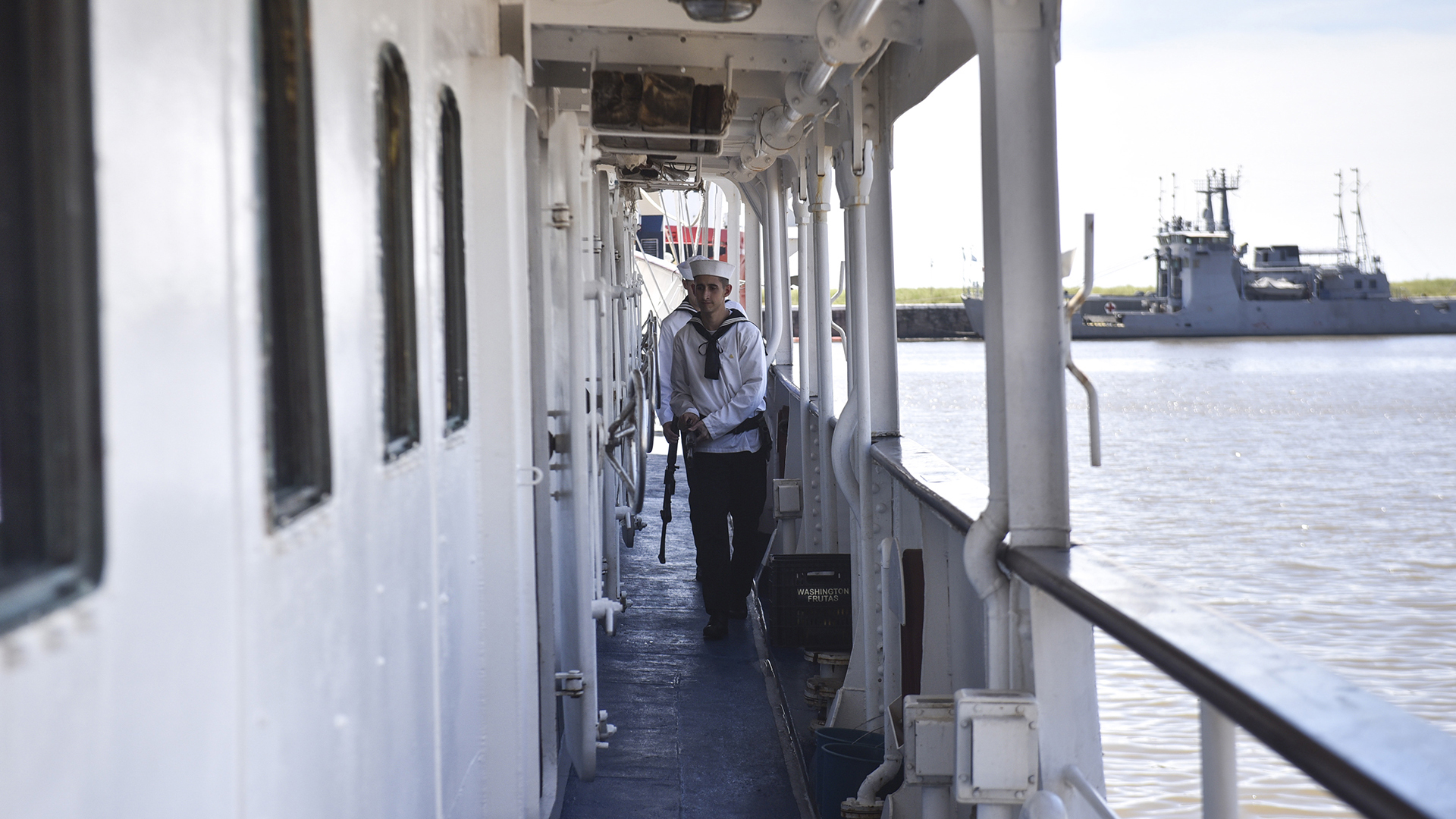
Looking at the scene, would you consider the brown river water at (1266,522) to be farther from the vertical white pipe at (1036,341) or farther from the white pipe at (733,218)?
the white pipe at (733,218)

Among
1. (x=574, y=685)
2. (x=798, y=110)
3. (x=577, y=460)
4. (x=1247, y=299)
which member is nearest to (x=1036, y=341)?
(x=577, y=460)

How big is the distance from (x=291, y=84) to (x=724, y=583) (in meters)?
4.15

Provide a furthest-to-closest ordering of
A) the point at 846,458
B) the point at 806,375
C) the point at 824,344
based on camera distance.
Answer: the point at 806,375 < the point at 824,344 < the point at 846,458

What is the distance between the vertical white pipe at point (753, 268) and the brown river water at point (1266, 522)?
11.9 ft

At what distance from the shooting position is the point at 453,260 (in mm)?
2449

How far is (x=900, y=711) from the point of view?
3225mm

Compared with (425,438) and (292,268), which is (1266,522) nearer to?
(425,438)

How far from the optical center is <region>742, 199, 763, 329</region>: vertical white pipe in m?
8.13

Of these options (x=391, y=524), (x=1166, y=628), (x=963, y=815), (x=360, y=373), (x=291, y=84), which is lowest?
(x=963, y=815)

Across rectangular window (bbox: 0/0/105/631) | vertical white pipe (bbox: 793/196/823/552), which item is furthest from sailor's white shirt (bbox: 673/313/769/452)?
rectangular window (bbox: 0/0/105/631)

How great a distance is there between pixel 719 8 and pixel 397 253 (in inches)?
26.0

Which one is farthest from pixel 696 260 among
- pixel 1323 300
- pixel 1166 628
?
pixel 1323 300

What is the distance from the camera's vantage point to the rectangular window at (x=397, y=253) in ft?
5.89

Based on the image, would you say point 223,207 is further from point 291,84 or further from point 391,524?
point 391,524
